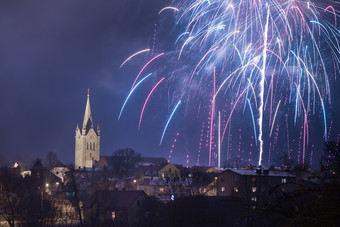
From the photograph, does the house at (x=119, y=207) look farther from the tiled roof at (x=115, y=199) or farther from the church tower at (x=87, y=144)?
the church tower at (x=87, y=144)

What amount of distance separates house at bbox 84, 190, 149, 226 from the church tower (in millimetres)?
90158

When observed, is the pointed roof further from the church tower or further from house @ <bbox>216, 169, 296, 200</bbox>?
house @ <bbox>216, 169, 296, 200</bbox>

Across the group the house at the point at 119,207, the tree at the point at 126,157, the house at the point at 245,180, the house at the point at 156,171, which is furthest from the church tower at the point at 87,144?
the house at the point at 119,207

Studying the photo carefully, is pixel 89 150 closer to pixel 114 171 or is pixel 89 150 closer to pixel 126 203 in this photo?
pixel 114 171

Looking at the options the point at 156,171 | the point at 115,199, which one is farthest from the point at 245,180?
the point at 156,171

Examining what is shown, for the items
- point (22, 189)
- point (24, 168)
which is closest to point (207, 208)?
point (22, 189)

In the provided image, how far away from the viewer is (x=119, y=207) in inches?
1785

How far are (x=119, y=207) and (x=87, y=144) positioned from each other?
3780 inches

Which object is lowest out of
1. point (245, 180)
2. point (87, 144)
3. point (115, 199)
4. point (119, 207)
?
point (119, 207)

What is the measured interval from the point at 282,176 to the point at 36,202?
94.9 feet

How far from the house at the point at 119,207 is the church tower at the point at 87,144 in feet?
296

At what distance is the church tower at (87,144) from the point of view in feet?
449

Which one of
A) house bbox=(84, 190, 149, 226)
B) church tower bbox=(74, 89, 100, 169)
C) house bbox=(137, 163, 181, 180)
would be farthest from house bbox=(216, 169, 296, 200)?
church tower bbox=(74, 89, 100, 169)

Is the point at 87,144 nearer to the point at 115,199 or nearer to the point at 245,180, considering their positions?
the point at 115,199
